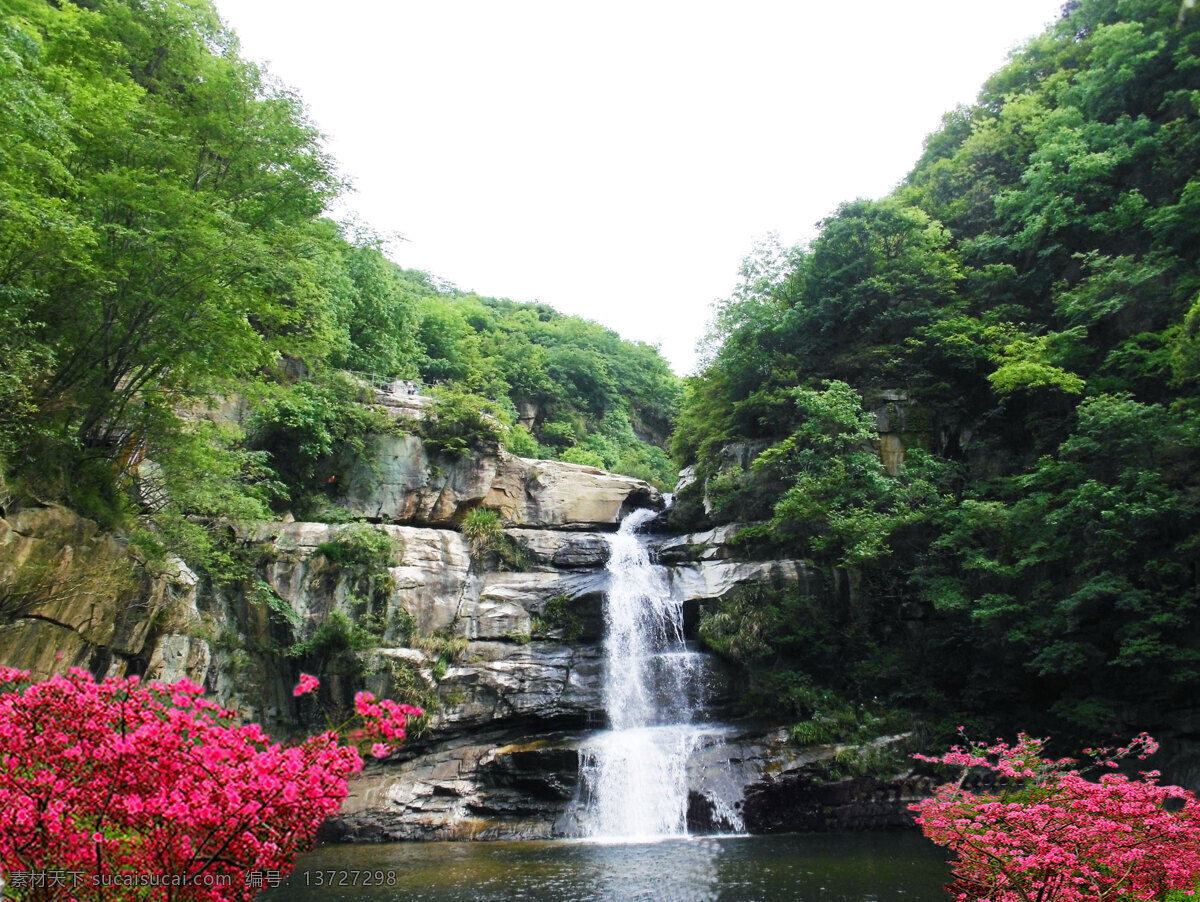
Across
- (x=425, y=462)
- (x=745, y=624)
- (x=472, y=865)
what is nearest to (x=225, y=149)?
(x=425, y=462)

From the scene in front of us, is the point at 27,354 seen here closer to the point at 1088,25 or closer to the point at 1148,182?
the point at 1148,182

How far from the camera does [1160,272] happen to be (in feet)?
52.2

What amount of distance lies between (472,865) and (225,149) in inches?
494

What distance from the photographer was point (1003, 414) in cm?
1920

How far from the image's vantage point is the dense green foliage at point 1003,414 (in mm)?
13648

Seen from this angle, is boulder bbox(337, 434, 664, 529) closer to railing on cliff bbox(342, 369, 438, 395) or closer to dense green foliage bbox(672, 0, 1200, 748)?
dense green foliage bbox(672, 0, 1200, 748)

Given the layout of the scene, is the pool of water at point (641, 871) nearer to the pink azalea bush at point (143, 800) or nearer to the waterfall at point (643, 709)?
the waterfall at point (643, 709)

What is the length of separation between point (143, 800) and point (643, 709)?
45.8 ft

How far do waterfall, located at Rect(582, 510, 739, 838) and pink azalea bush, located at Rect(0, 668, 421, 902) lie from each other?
11.2 metres

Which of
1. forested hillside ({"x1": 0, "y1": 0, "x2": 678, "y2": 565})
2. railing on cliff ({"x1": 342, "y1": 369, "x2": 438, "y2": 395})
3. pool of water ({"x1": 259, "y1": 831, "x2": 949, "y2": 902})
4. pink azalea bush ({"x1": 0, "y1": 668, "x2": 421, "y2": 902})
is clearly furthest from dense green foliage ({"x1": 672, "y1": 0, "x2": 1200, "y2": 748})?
pink azalea bush ({"x1": 0, "y1": 668, "x2": 421, "y2": 902})

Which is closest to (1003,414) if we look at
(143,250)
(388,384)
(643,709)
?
(643,709)

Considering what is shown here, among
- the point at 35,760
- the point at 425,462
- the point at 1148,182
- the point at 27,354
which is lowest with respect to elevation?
the point at 35,760

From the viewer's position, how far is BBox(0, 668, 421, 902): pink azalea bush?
374 cm

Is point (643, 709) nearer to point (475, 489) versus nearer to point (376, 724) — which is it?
point (475, 489)
